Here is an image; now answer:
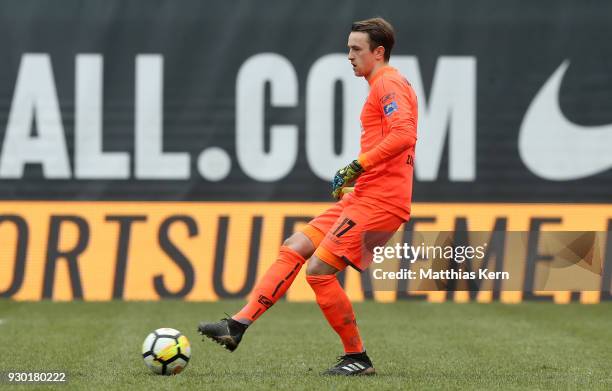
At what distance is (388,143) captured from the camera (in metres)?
6.29

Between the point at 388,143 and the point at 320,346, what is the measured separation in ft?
8.87

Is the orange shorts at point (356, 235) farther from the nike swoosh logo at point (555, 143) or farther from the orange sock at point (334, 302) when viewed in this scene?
the nike swoosh logo at point (555, 143)

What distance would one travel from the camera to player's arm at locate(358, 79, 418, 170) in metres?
6.29

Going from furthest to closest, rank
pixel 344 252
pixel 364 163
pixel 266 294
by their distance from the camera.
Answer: pixel 266 294 < pixel 344 252 < pixel 364 163

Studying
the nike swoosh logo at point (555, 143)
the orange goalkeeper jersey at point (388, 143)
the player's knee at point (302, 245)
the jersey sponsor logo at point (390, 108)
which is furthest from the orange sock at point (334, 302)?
the nike swoosh logo at point (555, 143)

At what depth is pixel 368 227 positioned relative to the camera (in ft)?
21.2

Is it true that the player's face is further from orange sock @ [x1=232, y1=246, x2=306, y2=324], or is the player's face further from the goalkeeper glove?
orange sock @ [x1=232, y1=246, x2=306, y2=324]

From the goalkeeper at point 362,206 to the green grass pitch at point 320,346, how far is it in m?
0.31

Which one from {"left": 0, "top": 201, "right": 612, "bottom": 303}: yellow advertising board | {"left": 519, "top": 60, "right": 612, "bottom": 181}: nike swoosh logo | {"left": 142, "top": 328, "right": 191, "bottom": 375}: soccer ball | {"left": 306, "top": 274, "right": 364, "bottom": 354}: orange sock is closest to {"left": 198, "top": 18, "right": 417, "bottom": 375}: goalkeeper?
{"left": 306, "top": 274, "right": 364, "bottom": 354}: orange sock

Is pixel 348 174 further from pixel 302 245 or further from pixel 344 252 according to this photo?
pixel 302 245

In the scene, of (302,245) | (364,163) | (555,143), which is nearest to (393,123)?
(364,163)

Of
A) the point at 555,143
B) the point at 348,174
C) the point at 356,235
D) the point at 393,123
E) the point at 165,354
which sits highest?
the point at 393,123

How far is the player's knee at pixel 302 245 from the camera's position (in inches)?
262

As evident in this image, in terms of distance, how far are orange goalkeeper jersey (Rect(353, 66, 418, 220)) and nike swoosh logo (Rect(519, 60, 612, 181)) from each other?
21.2ft
